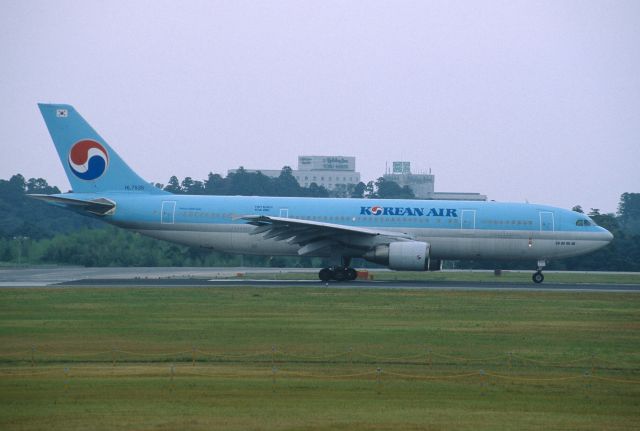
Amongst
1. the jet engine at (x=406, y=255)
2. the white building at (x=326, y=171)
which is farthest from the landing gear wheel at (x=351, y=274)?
the white building at (x=326, y=171)

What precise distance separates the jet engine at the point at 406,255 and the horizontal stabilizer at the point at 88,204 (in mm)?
13048

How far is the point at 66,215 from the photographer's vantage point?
98.1 metres

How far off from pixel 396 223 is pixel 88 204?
1453 cm

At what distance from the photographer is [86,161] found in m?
44.9

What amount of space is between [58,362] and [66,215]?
80463 mm

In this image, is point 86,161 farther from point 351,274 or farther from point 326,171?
point 326,171

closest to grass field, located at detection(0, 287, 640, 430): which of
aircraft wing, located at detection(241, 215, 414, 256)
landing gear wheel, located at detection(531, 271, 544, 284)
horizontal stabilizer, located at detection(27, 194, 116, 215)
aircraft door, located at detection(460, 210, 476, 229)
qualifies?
aircraft wing, located at detection(241, 215, 414, 256)

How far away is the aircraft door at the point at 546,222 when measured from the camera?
4378 centimetres

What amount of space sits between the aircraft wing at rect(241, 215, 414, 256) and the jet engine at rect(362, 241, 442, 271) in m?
0.87

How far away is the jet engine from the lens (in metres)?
40.7

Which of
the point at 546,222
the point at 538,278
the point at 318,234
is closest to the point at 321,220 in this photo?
the point at 318,234

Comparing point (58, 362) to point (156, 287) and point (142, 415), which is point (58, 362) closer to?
point (142, 415)

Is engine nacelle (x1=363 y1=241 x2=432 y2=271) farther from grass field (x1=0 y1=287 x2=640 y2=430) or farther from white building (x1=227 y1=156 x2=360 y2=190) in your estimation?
white building (x1=227 y1=156 x2=360 y2=190)

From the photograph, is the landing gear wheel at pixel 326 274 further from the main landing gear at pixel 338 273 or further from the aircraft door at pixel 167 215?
the aircraft door at pixel 167 215
